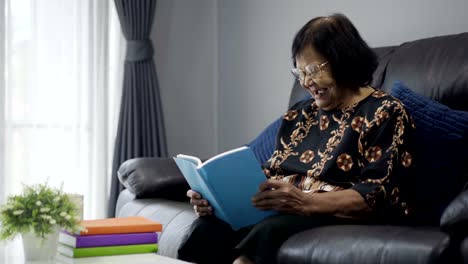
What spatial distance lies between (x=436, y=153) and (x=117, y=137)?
2.12 m

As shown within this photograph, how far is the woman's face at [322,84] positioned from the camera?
2197 millimetres

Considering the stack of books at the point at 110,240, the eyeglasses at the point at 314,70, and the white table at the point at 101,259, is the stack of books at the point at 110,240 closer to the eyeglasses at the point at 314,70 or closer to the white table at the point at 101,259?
the white table at the point at 101,259

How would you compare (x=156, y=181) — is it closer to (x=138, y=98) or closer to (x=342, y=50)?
(x=342, y=50)

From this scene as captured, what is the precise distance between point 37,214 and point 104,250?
0.66 ft

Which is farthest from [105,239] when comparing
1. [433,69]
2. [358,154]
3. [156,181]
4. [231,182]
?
[433,69]

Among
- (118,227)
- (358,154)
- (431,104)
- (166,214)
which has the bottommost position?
(166,214)

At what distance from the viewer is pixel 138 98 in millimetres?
3887

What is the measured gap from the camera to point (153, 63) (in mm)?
3939

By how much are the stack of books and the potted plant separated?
0.08 meters

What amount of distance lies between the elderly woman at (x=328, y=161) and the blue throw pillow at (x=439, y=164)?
0.06 m

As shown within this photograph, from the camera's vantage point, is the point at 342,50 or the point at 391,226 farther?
the point at 342,50

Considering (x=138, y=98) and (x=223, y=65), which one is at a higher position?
(x=223, y=65)

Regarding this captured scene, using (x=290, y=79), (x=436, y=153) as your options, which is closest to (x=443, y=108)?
(x=436, y=153)

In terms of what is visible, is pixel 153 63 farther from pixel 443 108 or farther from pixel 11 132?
pixel 443 108
